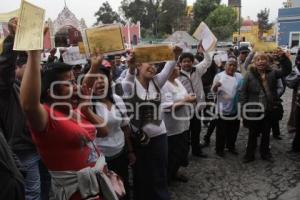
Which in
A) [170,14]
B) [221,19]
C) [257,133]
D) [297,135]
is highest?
[170,14]

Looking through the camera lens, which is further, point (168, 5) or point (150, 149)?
point (168, 5)

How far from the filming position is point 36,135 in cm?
216

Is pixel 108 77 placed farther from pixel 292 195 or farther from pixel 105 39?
pixel 292 195

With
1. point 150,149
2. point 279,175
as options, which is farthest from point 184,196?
point 279,175

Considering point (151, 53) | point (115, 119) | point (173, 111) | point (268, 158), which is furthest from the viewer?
point (268, 158)

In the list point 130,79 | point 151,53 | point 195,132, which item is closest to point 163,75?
point 130,79

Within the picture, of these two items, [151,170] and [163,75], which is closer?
[151,170]

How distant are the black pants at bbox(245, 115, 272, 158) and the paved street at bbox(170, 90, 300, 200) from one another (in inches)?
6.3

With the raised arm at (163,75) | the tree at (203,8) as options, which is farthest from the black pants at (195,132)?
the tree at (203,8)

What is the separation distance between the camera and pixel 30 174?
120 inches

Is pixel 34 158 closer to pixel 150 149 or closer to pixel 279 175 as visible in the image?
pixel 150 149

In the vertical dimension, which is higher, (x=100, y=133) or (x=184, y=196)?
(x=100, y=133)

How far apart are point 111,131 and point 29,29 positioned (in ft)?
4.90

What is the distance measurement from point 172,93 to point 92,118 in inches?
74.1
